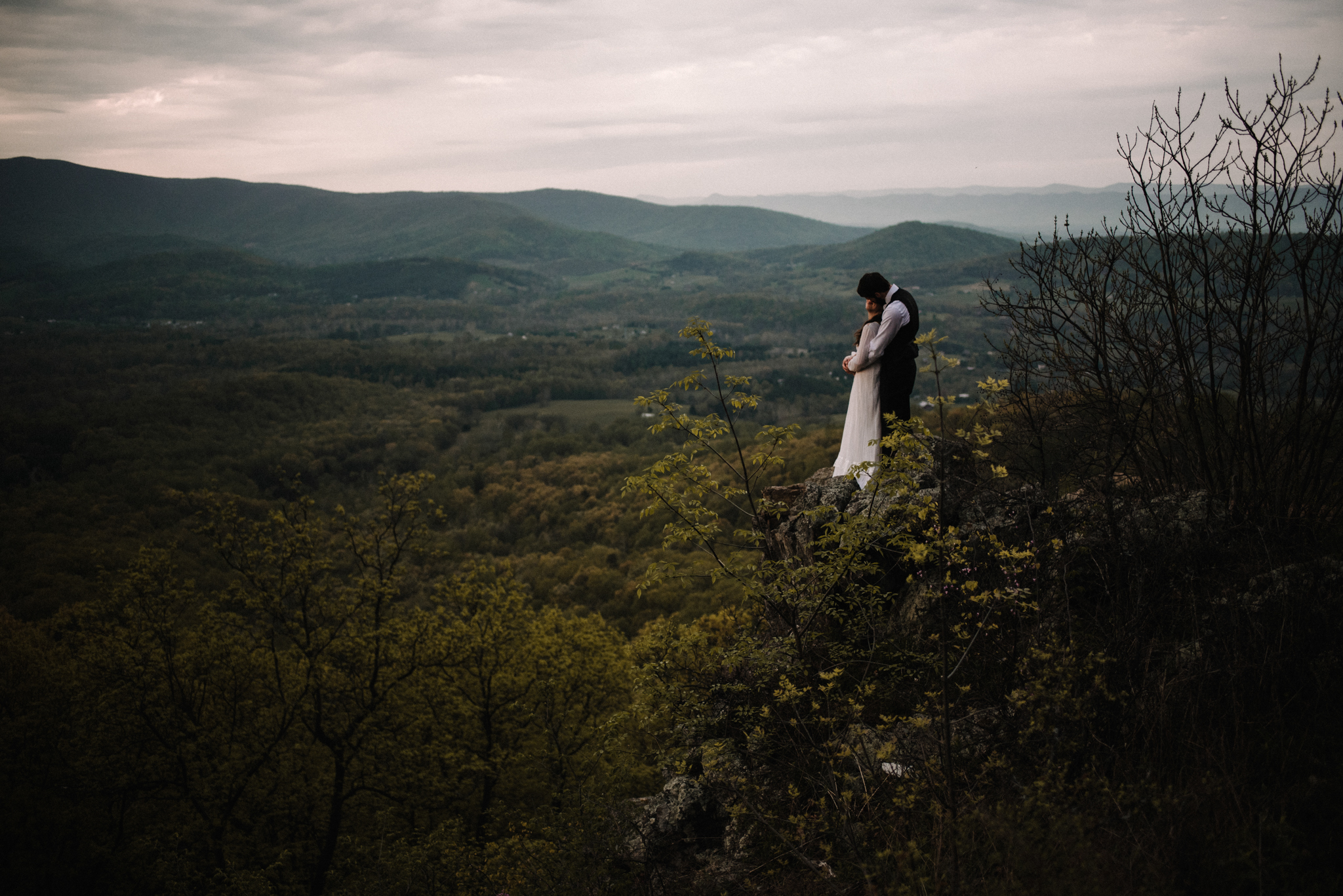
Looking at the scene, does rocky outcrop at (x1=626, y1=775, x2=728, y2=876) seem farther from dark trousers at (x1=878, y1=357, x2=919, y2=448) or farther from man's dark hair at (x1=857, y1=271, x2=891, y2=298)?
man's dark hair at (x1=857, y1=271, x2=891, y2=298)

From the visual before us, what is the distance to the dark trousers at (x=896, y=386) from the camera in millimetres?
9594

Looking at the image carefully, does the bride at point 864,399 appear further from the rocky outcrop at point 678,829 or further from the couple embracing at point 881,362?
the rocky outcrop at point 678,829

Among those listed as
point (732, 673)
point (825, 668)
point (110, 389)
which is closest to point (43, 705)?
point (732, 673)

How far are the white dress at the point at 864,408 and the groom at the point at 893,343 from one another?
97mm

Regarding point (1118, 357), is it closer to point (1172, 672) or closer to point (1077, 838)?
point (1172, 672)

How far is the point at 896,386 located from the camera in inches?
381

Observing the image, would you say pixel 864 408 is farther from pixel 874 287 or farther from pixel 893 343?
pixel 874 287

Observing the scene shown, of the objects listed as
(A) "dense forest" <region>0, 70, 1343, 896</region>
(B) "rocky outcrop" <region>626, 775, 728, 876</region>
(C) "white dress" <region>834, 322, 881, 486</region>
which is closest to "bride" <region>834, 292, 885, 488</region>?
(C) "white dress" <region>834, 322, 881, 486</region>

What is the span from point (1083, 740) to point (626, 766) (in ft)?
34.6

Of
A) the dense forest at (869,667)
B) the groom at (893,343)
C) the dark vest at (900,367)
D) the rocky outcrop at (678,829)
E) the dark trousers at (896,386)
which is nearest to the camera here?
the dense forest at (869,667)

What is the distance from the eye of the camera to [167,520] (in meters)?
61.7

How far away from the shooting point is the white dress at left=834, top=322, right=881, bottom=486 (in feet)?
31.7

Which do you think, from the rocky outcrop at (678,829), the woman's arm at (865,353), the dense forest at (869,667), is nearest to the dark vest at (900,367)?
the woman's arm at (865,353)

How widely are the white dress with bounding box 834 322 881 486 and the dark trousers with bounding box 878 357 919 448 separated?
8 cm
